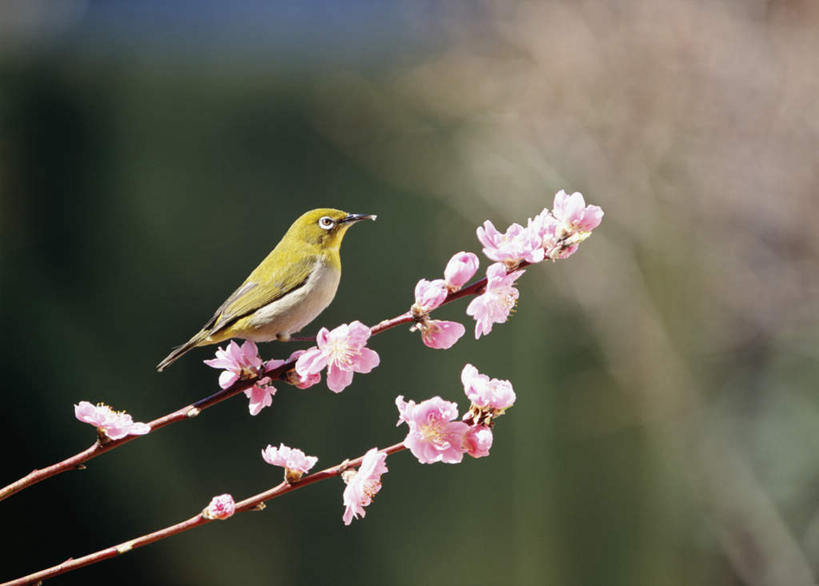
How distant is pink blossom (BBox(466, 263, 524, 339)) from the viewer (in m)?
0.97

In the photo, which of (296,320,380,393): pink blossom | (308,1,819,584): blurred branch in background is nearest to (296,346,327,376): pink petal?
(296,320,380,393): pink blossom

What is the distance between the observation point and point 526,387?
3.83 metres

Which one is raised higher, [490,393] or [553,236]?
[553,236]

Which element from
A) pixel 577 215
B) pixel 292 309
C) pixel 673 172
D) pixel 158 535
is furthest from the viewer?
pixel 673 172

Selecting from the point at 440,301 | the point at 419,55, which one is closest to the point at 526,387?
the point at 419,55

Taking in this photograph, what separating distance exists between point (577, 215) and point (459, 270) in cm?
14

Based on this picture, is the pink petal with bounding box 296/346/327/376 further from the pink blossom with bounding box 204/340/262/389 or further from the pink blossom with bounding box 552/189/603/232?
the pink blossom with bounding box 552/189/603/232

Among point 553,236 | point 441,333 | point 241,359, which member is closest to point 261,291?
point 241,359

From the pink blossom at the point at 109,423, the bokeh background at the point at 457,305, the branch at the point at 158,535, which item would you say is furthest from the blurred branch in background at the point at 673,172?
the pink blossom at the point at 109,423

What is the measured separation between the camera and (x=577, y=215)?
1005 millimetres

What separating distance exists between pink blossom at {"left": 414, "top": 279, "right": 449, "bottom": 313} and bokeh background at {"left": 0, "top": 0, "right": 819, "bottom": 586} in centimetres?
201

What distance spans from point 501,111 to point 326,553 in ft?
6.26

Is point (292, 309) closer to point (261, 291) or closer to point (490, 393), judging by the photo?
point (261, 291)

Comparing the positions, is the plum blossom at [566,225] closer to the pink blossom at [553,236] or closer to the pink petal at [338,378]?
the pink blossom at [553,236]
